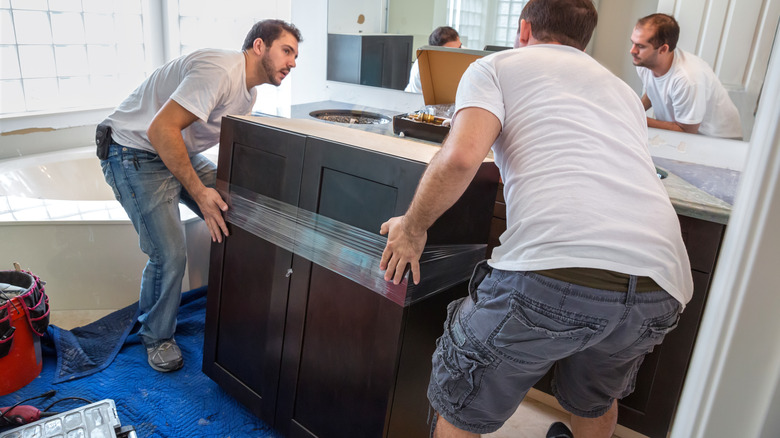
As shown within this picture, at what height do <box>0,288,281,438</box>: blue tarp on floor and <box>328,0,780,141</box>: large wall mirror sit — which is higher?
<box>328,0,780,141</box>: large wall mirror

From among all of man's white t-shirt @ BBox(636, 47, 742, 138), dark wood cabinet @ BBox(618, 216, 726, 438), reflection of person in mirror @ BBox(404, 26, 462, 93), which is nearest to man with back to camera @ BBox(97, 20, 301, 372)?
reflection of person in mirror @ BBox(404, 26, 462, 93)

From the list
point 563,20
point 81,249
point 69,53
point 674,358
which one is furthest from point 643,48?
point 69,53

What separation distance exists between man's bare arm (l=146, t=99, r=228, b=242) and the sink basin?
947mm

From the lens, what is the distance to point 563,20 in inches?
50.8

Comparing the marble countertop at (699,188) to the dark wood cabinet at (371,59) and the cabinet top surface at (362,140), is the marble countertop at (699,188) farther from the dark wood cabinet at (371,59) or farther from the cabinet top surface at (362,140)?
the dark wood cabinet at (371,59)

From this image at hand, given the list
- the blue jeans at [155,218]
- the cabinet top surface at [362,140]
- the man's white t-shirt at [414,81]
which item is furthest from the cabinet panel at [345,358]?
the man's white t-shirt at [414,81]

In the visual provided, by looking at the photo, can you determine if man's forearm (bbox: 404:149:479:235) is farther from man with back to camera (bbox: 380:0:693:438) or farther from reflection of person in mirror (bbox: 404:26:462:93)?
reflection of person in mirror (bbox: 404:26:462:93)

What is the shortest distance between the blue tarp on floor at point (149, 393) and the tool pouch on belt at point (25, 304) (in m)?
0.21

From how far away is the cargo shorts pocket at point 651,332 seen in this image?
3.93ft

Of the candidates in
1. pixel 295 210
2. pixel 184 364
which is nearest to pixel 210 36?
pixel 184 364

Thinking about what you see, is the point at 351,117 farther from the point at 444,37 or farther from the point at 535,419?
the point at 535,419

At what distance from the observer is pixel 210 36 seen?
12.5 feet

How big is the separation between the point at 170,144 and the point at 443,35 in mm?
1409

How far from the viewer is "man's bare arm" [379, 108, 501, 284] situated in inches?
45.5
